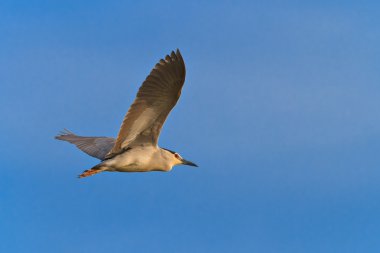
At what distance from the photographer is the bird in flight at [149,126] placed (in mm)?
14805

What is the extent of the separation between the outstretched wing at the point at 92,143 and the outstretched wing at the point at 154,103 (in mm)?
1689

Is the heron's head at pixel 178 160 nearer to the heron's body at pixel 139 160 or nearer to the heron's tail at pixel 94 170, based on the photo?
the heron's body at pixel 139 160

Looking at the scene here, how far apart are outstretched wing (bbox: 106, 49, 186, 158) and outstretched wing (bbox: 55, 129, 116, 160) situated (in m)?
1.69

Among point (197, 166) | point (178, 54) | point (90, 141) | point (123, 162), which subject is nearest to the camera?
point (178, 54)

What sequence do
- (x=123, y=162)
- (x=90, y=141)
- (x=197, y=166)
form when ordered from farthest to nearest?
(x=90, y=141)
(x=197, y=166)
(x=123, y=162)

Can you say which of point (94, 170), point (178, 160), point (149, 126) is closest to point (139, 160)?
point (149, 126)

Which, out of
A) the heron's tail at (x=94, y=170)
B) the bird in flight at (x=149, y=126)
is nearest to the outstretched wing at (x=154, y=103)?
the bird in flight at (x=149, y=126)

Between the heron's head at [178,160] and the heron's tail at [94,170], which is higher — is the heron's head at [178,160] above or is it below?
above

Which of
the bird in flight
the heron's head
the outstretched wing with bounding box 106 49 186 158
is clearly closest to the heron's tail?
the bird in flight

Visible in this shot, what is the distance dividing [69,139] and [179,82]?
622 centimetres

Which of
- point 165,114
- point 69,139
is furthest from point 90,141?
point 165,114

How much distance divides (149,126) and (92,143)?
3.71m

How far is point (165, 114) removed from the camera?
1545cm

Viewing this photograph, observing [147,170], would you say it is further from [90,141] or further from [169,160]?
[90,141]
